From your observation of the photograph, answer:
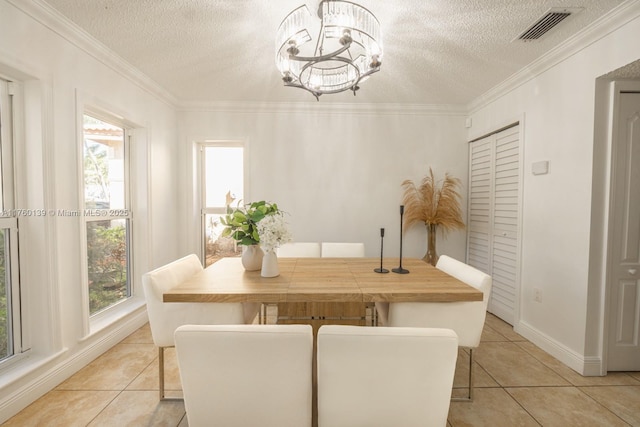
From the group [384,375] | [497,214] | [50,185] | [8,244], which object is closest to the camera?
[384,375]

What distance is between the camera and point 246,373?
118 cm

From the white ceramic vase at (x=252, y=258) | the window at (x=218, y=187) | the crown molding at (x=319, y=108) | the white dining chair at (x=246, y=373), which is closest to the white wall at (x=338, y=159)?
the crown molding at (x=319, y=108)

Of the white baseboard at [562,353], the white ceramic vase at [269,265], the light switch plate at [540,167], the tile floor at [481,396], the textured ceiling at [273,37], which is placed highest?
the textured ceiling at [273,37]

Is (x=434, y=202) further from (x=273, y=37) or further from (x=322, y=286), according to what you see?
(x=273, y=37)

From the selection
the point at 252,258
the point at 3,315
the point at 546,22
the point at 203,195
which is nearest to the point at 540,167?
the point at 546,22

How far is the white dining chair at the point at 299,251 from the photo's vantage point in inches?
115

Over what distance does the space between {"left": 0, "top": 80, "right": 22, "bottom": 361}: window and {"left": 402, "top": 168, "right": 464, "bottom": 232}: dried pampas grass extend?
3536mm

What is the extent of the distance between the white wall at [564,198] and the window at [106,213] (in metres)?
3.77

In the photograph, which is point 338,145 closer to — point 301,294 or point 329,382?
point 301,294

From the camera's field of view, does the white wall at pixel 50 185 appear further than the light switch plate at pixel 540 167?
No

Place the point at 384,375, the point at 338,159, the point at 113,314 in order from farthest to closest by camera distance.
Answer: the point at 338,159
the point at 113,314
the point at 384,375

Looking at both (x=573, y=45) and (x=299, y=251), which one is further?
(x=299, y=251)

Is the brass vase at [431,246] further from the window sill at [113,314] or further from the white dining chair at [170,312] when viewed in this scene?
the window sill at [113,314]

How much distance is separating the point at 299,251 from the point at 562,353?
2.35 meters
